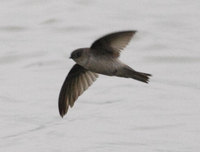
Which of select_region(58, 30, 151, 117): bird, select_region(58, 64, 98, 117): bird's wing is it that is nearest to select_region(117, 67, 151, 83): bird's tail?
select_region(58, 30, 151, 117): bird

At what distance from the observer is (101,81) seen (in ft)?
33.1

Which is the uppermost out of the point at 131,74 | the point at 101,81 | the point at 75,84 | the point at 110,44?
the point at 110,44

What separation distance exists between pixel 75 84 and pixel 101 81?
3.65 metres

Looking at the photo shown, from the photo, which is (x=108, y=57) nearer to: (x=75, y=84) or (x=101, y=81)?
(x=75, y=84)

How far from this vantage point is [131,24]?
39.4 feet

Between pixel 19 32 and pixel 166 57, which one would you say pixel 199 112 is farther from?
pixel 19 32

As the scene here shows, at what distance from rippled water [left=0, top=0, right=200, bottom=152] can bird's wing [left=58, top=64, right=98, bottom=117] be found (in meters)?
1.37

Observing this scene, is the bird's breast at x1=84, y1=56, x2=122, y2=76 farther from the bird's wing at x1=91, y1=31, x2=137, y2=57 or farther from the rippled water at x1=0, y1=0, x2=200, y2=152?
the rippled water at x1=0, y1=0, x2=200, y2=152

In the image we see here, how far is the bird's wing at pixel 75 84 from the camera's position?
6422mm

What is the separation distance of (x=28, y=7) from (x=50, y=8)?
29cm

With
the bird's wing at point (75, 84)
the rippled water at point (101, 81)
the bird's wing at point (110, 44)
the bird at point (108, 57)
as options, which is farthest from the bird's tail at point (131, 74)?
the rippled water at point (101, 81)

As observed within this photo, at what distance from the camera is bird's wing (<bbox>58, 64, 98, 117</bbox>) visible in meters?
6.42

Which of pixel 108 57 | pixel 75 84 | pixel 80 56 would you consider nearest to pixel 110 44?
pixel 108 57

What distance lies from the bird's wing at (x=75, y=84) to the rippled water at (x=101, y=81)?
137 cm
